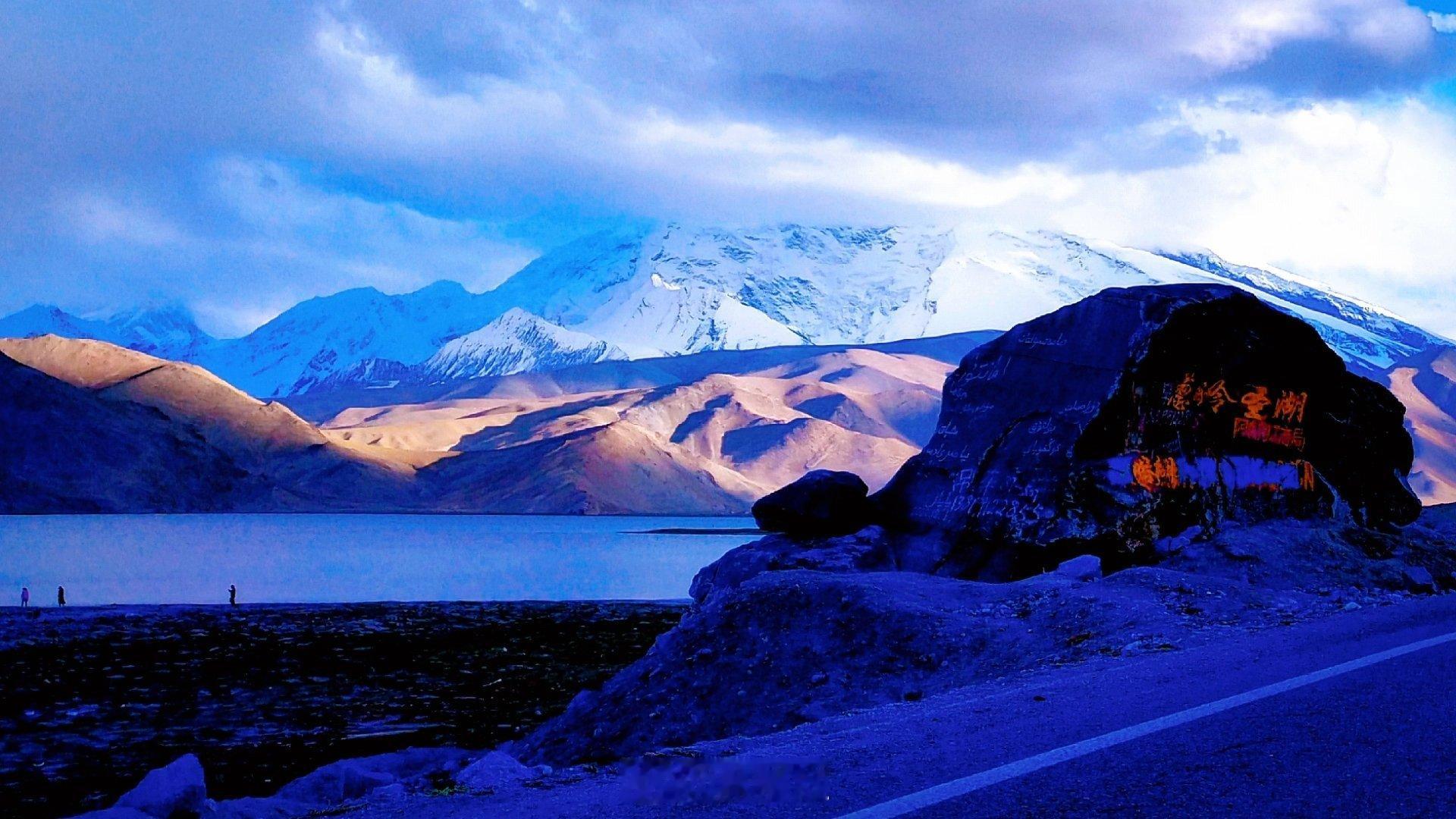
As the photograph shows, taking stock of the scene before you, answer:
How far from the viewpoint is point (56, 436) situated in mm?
144000

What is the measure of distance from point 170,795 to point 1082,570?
47.1 ft

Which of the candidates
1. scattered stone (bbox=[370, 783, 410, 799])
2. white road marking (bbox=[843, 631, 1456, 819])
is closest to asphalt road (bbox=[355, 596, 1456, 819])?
white road marking (bbox=[843, 631, 1456, 819])

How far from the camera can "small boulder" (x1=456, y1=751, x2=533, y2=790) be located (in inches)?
401

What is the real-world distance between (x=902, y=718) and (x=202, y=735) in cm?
1474

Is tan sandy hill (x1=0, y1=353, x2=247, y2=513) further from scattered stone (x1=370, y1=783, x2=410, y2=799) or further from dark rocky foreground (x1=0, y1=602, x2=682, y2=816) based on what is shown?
scattered stone (x1=370, y1=783, x2=410, y2=799)

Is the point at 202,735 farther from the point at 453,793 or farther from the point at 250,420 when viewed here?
the point at 250,420

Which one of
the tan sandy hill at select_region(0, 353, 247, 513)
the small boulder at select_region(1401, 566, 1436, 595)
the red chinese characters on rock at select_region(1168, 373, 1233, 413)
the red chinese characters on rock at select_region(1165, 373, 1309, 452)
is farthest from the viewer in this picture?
the tan sandy hill at select_region(0, 353, 247, 513)

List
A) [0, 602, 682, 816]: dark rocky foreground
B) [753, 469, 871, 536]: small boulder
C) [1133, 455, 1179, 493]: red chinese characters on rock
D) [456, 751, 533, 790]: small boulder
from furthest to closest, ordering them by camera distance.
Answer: [753, 469, 871, 536]: small boulder, [1133, 455, 1179, 493]: red chinese characters on rock, [0, 602, 682, 816]: dark rocky foreground, [456, 751, 533, 790]: small boulder

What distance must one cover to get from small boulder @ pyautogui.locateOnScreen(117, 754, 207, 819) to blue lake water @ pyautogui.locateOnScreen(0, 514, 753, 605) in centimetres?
4269

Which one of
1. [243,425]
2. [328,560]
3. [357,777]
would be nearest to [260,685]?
[357,777]

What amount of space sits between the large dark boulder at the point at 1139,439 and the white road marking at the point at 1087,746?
1525 cm

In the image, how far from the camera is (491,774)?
11.2 m

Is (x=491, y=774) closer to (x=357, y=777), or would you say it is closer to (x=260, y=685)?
(x=357, y=777)

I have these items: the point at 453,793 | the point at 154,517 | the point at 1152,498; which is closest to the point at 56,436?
the point at 154,517
